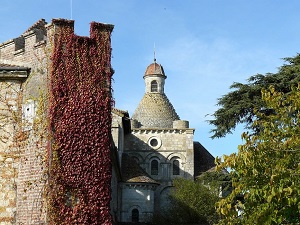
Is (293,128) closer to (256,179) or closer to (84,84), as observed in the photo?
(256,179)

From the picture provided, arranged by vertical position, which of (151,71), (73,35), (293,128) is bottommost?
(293,128)

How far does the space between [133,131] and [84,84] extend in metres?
30.9

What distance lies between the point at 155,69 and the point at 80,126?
1516 inches

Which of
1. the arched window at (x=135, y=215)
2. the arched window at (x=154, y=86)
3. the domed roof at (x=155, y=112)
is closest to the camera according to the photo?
the arched window at (x=135, y=215)

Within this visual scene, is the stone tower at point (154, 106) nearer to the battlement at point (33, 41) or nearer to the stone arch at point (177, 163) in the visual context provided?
the stone arch at point (177, 163)

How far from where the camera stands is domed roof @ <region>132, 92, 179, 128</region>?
4769 cm

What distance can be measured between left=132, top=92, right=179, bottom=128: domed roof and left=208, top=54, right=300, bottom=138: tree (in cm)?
2260

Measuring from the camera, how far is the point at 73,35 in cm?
1552

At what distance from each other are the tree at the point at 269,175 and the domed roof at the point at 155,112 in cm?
3404

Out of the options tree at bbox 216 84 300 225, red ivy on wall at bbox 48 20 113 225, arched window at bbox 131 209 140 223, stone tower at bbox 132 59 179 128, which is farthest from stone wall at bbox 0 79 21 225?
stone tower at bbox 132 59 179 128

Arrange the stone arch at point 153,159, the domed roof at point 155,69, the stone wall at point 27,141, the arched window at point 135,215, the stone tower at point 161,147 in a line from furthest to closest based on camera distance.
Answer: the domed roof at point 155,69 → the stone arch at point 153,159 → the stone tower at point 161,147 → the arched window at point 135,215 → the stone wall at point 27,141

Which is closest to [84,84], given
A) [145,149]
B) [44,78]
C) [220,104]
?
[44,78]

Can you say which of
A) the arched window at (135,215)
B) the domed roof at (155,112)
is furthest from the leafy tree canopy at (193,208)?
the domed roof at (155,112)

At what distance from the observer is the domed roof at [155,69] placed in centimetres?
5250
